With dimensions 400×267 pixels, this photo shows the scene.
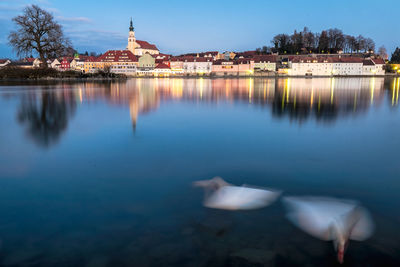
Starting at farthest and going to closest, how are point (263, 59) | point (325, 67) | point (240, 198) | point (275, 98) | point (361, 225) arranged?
point (263, 59)
point (325, 67)
point (275, 98)
point (240, 198)
point (361, 225)

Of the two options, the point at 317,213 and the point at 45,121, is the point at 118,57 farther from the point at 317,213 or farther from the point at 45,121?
the point at 317,213

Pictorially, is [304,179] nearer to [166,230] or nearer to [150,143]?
[166,230]

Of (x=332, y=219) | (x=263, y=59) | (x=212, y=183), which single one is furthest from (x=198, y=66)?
(x=332, y=219)

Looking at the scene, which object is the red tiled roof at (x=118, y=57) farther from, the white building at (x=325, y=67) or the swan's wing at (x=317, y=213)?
the swan's wing at (x=317, y=213)

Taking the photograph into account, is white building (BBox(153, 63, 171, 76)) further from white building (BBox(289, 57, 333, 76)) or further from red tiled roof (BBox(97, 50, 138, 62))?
white building (BBox(289, 57, 333, 76))

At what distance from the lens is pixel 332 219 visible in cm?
402

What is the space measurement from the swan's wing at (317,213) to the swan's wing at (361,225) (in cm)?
14

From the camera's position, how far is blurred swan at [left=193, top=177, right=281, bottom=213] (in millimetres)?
4457

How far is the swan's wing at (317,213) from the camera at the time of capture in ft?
12.5

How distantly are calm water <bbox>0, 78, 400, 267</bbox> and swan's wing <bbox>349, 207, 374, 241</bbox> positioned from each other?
93mm

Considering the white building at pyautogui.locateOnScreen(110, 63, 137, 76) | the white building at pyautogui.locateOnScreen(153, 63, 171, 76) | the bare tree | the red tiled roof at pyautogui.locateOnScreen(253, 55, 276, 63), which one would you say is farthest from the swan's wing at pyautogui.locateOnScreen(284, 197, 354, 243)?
the red tiled roof at pyautogui.locateOnScreen(253, 55, 276, 63)

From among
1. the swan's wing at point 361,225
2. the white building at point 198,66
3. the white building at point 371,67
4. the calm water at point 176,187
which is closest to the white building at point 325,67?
the white building at point 371,67

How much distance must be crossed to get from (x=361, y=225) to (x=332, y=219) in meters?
0.34

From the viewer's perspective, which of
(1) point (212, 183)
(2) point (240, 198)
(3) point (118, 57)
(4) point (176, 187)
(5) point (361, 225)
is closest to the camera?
(5) point (361, 225)
